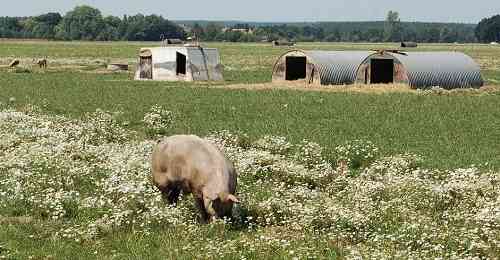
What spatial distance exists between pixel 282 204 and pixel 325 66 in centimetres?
3715

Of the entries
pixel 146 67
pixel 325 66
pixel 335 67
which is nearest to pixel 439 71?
pixel 335 67

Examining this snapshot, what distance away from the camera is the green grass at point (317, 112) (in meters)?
27.7

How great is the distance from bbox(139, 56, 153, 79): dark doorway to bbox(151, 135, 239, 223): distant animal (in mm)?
44998

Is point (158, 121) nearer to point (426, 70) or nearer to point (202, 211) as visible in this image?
point (202, 211)

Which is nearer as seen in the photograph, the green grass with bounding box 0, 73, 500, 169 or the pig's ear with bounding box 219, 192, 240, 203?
the pig's ear with bounding box 219, 192, 240, 203

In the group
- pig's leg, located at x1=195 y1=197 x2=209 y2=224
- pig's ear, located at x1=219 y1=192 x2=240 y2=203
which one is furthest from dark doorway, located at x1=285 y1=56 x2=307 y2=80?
pig's ear, located at x1=219 y1=192 x2=240 y2=203

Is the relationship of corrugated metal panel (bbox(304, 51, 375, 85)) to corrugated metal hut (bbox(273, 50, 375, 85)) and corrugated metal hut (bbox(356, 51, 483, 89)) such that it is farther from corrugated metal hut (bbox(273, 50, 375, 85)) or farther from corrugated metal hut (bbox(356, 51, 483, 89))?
corrugated metal hut (bbox(356, 51, 483, 89))

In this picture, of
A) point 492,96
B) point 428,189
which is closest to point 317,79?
point 492,96

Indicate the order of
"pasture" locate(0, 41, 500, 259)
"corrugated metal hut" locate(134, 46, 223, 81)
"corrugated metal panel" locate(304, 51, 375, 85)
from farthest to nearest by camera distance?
"corrugated metal hut" locate(134, 46, 223, 81), "corrugated metal panel" locate(304, 51, 375, 85), "pasture" locate(0, 41, 500, 259)

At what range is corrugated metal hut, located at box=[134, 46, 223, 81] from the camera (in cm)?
5916

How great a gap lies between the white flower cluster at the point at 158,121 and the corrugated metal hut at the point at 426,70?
2018cm

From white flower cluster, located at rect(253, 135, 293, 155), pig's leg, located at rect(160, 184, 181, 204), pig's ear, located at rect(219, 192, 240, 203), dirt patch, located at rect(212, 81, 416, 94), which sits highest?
pig's ear, located at rect(219, 192, 240, 203)

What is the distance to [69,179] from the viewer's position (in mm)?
19500

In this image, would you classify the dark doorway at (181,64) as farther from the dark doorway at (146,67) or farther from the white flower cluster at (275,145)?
the white flower cluster at (275,145)
